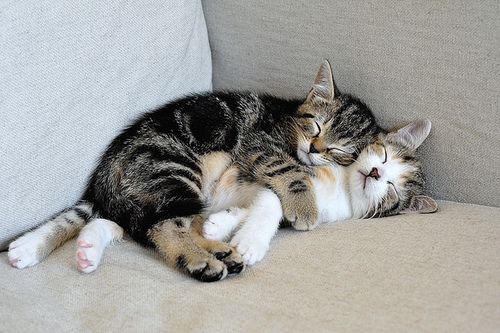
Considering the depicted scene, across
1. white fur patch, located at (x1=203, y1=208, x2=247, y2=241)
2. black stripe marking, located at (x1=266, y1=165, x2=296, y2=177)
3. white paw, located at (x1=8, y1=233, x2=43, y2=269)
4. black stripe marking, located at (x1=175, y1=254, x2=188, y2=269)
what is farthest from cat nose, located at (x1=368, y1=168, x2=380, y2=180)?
white paw, located at (x1=8, y1=233, x2=43, y2=269)

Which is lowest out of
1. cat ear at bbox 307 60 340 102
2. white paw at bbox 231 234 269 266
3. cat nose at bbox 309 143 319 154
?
white paw at bbox 231 234 269 266

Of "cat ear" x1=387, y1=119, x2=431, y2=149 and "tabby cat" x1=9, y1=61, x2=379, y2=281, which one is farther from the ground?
"cat ear" x1=387, y1=119, x2=431, y2=149

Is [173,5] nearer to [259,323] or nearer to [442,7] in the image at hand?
[442,7]

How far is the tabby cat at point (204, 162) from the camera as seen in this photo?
4.85ft

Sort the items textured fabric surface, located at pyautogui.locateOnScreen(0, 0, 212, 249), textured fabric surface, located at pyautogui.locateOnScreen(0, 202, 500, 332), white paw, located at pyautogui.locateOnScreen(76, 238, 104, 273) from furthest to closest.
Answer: textured fabric surface, located at pyautogui.locateOnScreen(0, 0, 212, 249) → white paw, located at pyautogui.locateOnScreen(76, 238, 104, 273) → textured fabric surface, located at pyautogui.locateOnScreen(0, 202, 500, 332)

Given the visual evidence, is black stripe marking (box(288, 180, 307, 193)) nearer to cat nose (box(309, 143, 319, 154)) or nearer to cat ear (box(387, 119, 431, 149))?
cat nose (box(309, 143, 319, 154))

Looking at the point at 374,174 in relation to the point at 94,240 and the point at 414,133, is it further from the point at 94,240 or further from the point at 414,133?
the point at 94,240

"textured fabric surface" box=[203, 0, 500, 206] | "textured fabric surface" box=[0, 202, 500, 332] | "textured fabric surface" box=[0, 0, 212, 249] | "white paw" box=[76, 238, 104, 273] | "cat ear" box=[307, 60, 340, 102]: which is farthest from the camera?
"cat ear" box=[307, 60, 340, 102]

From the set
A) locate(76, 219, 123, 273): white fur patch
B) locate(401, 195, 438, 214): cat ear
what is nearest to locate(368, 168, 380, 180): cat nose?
locate(401, 195, 438, 214): cat ear

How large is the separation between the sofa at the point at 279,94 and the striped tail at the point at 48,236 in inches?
1.1

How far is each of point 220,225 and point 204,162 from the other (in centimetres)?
24

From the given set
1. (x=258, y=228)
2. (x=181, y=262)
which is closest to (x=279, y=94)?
(x=258, y=228)

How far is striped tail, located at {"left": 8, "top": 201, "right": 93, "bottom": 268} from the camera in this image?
54.6 inches

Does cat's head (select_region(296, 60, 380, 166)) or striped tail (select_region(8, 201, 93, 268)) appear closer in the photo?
striped tail (select_region(8, 201, 93, 268))
